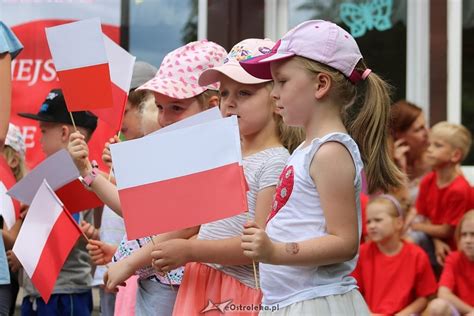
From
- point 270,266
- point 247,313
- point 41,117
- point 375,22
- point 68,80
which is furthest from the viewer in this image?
point 375,22

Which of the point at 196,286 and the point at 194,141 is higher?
the point at 194,141

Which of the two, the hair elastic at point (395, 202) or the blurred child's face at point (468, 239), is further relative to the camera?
the hair elastic at point (395, 202)

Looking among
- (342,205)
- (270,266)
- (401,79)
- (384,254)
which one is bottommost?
(384,254)

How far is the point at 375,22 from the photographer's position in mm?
7102

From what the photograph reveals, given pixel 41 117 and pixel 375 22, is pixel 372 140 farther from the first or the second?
pixel 375 22

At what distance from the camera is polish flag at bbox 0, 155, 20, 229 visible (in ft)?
15.4

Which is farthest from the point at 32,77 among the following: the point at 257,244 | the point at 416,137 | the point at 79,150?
the point at 257,244

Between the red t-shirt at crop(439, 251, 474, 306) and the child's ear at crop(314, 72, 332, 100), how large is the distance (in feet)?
8.92

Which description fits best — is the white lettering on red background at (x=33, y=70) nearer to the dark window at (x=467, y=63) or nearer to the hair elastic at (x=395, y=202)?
the hair elastic at (x=395, y=202)

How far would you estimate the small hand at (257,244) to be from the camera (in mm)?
2846

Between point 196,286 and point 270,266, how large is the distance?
1.83 feet

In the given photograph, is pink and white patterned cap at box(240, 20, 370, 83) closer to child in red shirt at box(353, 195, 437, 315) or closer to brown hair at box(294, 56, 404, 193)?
brown hair at box(294, 56, 404, 193)

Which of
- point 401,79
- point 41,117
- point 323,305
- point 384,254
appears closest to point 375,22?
point 401,79

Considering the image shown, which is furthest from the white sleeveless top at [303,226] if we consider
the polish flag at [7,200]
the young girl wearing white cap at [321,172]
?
the polish flag at [7,200]
